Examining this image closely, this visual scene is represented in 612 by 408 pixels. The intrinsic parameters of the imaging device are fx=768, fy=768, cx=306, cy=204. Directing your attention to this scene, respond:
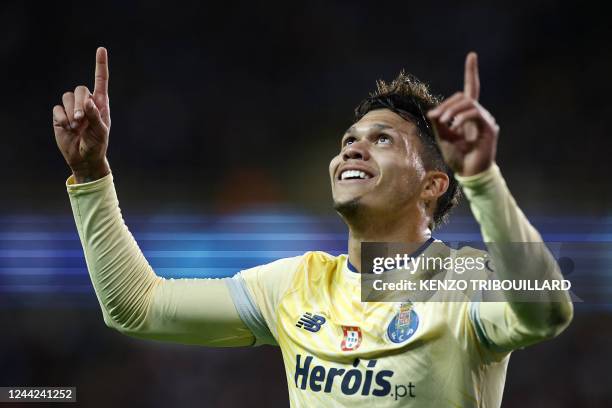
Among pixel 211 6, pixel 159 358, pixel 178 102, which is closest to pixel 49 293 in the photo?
pixel 159 358

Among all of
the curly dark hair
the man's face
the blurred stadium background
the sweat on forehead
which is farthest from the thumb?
the blurred stadium background

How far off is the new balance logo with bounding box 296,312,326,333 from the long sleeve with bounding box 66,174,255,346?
33 centimetres

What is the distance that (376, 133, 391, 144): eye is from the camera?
10.7 ft

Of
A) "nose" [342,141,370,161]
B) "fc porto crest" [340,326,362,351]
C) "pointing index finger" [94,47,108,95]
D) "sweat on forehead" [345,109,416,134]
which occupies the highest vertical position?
"pointing index finger" [94,47,108,95]

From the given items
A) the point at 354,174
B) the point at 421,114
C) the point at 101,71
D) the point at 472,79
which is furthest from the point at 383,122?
the point at 101,71

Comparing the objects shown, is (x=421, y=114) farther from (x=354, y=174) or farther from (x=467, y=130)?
(x=467, y=130)

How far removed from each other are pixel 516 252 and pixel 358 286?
0.88m

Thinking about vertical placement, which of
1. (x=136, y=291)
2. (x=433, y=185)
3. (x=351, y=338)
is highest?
(x=433, y=185)

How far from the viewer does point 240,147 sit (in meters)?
7.14

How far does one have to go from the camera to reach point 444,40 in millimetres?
7516

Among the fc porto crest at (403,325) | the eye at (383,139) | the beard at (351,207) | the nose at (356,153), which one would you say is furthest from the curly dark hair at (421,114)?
the fc porto crest at (403,325)

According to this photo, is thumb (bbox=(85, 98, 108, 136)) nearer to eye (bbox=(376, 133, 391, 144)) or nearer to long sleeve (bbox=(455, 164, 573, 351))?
eye (bbox=(376, 133, 391, 144))

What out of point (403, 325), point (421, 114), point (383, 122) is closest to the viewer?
point (403, 325)

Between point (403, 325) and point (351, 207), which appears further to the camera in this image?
point (351, 207)
